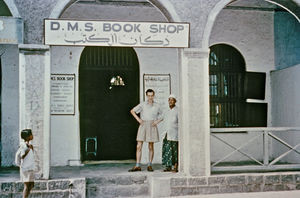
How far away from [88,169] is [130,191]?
4.75 ft

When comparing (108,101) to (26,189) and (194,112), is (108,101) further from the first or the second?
(26,189)

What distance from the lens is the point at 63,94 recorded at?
918 cm

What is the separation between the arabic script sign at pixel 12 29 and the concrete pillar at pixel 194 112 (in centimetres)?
300

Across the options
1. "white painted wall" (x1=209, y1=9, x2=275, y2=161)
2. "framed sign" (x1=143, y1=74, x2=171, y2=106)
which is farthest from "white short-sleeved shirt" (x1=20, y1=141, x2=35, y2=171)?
"white painted wall" (x1=209, y1=9, x2=275, y2=161)

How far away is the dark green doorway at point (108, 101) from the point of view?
960 cm

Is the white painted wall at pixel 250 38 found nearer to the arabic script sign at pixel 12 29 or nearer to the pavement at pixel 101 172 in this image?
the pavement at pixel 101 172

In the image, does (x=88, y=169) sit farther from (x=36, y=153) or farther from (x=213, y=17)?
(x=213, y=17)

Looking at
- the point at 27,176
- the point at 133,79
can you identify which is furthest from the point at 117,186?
the point at 133,79

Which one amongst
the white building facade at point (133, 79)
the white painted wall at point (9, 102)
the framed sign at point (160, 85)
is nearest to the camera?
the white painted wall at point (9, 102)

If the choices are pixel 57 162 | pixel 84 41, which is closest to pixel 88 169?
pixel 57 162

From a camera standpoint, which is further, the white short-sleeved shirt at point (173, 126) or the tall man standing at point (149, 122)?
the tall man standing at point (149, 122)

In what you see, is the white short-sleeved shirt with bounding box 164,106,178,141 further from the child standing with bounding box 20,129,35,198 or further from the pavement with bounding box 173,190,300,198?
the child standing with bounding box 20,129,35,198

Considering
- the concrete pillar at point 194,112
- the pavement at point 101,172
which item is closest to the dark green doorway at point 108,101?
the pavement at point 101,172

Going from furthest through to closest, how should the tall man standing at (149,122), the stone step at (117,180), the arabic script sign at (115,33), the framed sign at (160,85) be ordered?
the framed sign at (160,85) → the tall man standing at (149,122) → the stone step at (117,180) → the arabic script sign at (115,33)
